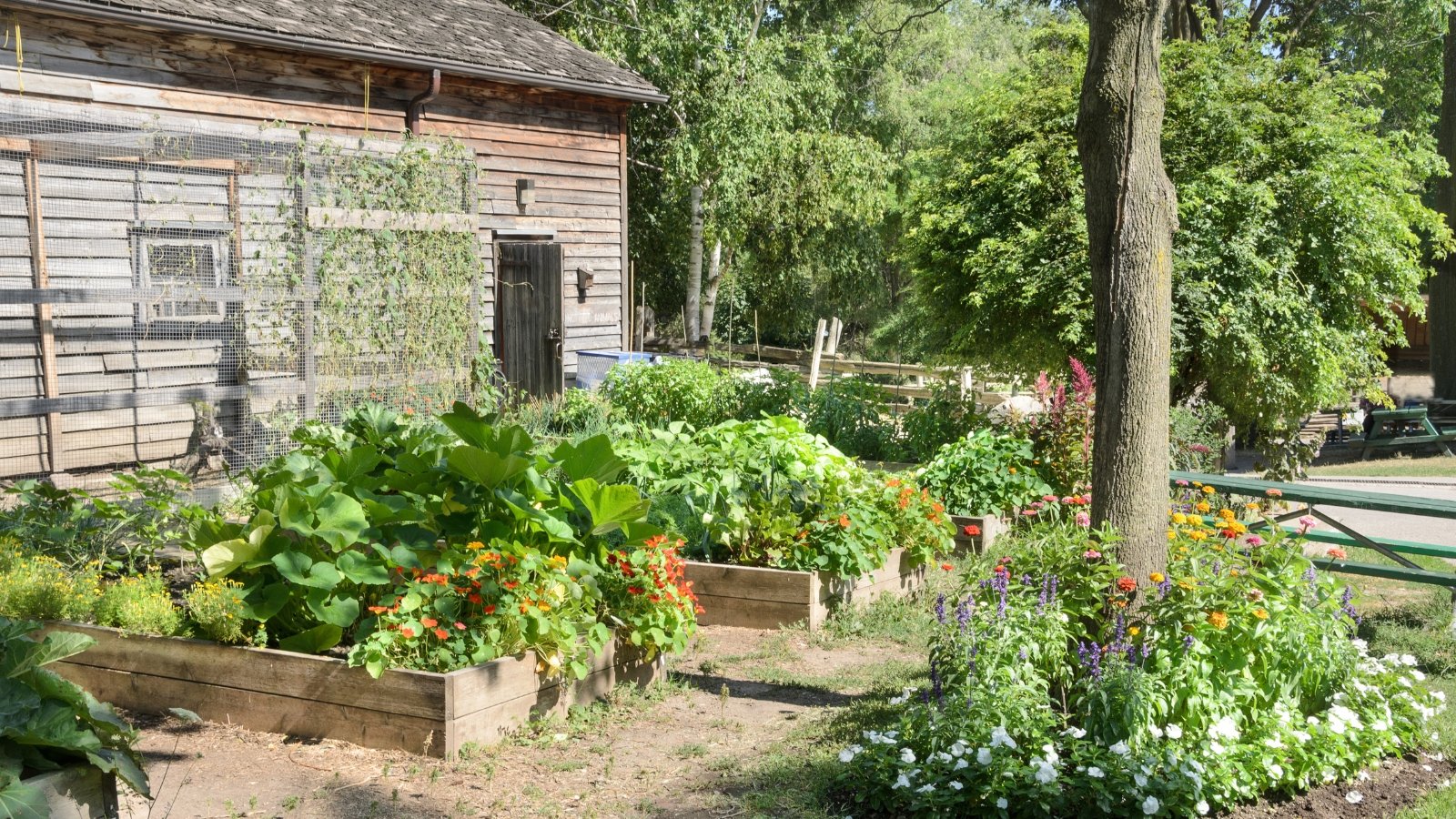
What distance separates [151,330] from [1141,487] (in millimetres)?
8400

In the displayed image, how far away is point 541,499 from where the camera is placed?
16.0 ft

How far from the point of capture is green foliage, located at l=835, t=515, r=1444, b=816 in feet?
12.4

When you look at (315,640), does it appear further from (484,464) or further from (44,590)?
(44,590)

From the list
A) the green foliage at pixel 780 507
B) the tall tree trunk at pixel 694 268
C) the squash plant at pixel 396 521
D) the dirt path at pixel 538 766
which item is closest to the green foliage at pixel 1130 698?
the dirt path at pixel 538 766

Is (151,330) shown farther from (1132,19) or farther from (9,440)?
(1132,19)

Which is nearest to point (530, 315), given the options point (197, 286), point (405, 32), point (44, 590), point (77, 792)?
point (405, 32)

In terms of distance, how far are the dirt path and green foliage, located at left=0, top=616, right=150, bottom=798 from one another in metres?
0.89

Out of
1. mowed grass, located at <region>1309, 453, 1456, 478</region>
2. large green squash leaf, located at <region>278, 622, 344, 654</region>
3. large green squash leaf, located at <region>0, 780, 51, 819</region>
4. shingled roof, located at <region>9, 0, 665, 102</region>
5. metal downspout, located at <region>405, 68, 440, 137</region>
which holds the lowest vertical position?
mowed grass, located at <region>1309, 453, 1456, 478</region>

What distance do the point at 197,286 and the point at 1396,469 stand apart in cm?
1532

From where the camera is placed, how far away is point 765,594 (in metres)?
6.17

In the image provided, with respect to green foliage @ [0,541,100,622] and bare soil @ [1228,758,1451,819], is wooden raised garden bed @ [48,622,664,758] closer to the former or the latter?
green foliage @ [0,541,100,622]

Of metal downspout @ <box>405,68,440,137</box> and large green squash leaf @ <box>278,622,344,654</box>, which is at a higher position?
metal downspout @ <box>405,68,440,137</box>

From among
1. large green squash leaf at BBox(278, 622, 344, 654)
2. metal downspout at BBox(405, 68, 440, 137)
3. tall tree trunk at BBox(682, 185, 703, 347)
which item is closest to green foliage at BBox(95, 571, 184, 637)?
large green squash leaf at BBox(278, 622, 344, 654)

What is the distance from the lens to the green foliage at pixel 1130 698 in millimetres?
3773
